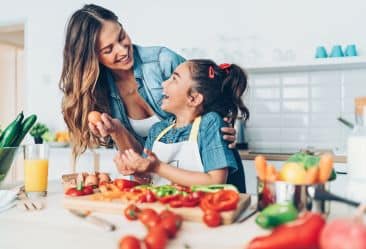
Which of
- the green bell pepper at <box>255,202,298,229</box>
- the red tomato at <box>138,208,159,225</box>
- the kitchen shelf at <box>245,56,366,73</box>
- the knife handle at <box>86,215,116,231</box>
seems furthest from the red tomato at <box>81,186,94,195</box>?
the kitchen shelf at <box>245,56,366,73</box>

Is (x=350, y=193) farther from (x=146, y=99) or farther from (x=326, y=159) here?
(x=146, y=99)

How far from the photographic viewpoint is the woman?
2227mm

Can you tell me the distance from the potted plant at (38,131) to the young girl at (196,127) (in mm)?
1223

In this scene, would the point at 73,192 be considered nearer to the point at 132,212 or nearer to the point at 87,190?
the point at 87,190

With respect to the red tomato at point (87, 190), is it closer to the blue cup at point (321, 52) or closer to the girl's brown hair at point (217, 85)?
the girl's brown hair at point (217, 85)

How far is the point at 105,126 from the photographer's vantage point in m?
2.18

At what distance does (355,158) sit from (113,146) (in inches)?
59.4

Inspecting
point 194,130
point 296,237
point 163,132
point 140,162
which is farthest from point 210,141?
point 296,237

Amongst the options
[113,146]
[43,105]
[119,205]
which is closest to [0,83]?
[43,105]

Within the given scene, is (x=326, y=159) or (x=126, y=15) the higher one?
(x=126, y=15)

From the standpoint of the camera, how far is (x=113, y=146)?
7.82ft

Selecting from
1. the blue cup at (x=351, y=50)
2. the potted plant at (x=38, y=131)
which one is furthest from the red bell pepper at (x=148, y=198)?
the potted plant at (x=38, y=131)

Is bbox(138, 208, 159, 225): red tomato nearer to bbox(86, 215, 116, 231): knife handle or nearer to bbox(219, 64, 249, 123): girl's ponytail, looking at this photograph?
bbox(86, 215, 116, 231): knife handle

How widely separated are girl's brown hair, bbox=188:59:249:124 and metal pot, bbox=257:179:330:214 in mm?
856
